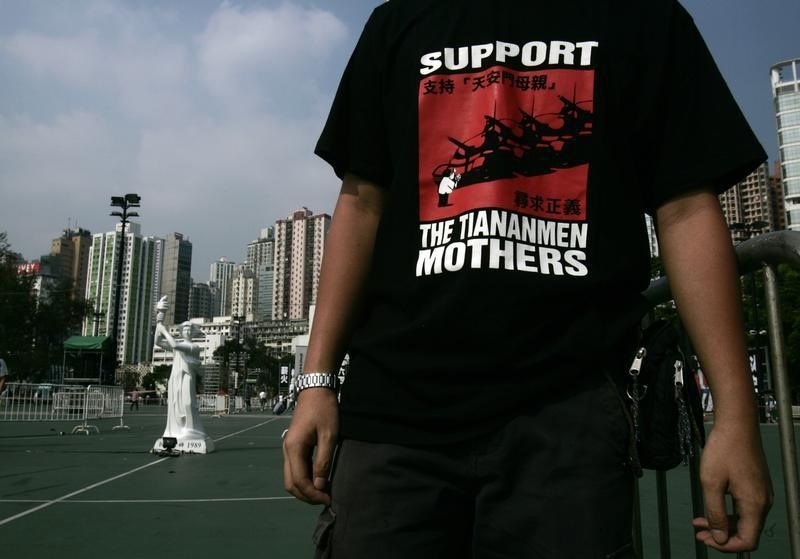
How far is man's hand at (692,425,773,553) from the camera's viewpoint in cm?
116

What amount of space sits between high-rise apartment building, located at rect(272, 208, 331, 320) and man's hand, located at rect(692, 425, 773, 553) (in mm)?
104637

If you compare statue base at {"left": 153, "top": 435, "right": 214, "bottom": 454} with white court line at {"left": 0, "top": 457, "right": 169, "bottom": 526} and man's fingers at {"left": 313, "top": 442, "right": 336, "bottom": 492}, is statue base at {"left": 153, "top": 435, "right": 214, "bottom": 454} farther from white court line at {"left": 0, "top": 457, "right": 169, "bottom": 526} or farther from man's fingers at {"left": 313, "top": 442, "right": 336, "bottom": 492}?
man's fingers at {"left": 313, "top": 442, "right": 336, "bottom": 492}

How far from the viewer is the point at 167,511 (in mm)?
4883

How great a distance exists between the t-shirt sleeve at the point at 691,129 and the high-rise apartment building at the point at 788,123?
9006 cm

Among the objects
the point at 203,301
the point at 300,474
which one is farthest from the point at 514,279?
the point at 203,301

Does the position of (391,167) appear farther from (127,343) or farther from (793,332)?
(127,343)

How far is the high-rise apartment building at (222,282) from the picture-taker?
141 metres

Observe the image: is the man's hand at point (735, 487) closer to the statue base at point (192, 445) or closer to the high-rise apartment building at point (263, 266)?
the statue base at point (192, 445)

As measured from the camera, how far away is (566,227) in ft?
4.50

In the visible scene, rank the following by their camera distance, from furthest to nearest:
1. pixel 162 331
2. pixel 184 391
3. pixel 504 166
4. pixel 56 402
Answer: pixel 56 402 → pixel 184 391 → pixel 162 331 → pixel 504 166

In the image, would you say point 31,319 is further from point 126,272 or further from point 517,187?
point 517,187

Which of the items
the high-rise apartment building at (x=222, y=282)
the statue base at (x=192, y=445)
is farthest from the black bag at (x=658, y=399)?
the high-rise apartment building at (x=222, y=282)

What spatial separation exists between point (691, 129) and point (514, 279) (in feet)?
1.72

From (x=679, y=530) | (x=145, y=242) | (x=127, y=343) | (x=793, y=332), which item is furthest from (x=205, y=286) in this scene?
(x=679, y=530)
